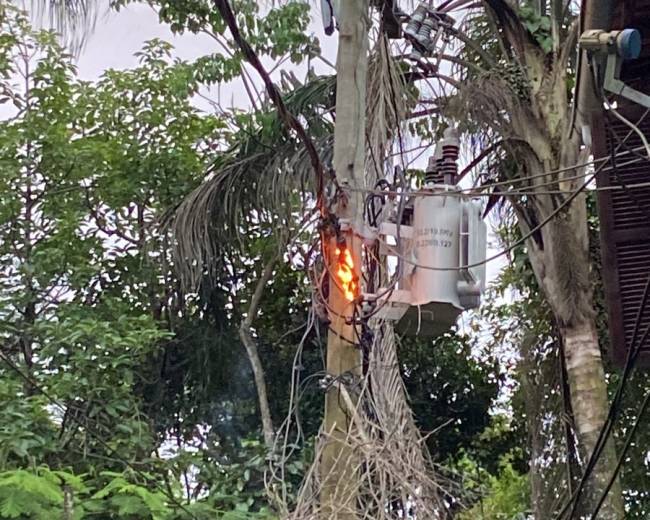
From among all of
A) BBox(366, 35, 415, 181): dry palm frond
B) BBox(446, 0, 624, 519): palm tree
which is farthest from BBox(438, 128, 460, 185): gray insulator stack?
BBox(446, 0, 624, 519): palm tree

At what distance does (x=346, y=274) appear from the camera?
4.63m

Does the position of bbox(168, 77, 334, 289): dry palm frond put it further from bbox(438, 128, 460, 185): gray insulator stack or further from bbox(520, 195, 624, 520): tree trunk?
bbox(438, 128, 460, 185): gray insulator stack

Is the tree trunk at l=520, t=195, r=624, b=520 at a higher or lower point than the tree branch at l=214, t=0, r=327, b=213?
lower

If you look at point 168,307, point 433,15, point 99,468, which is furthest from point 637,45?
point 168,307

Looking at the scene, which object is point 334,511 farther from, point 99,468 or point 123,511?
point 99,468

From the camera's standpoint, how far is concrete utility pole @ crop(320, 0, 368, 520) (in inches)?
173

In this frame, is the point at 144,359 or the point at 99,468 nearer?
the point at 99,468

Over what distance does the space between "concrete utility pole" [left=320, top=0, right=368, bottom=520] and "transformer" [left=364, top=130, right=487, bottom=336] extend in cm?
17

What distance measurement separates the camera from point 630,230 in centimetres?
608

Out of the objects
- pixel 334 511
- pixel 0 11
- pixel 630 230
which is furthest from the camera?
pixel 630 230

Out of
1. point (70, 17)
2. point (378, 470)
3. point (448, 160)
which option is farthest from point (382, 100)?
point (378, 470)

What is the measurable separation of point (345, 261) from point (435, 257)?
40 centimetres

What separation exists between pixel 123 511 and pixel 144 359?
2494 millimetres

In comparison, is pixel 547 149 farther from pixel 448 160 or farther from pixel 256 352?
pixel 256 352
